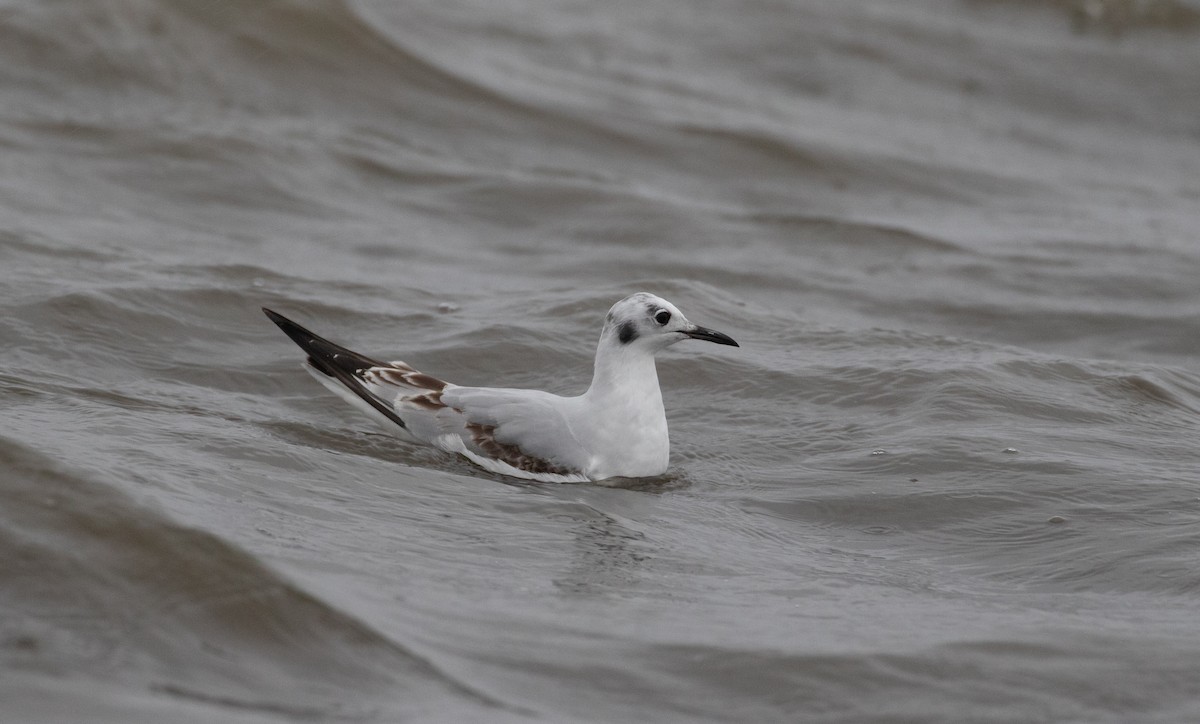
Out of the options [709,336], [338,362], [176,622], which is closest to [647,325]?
[709,336]

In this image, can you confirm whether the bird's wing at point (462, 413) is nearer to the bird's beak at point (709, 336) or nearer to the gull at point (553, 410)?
the gull at point (553, 410)

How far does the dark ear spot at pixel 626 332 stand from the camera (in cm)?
757

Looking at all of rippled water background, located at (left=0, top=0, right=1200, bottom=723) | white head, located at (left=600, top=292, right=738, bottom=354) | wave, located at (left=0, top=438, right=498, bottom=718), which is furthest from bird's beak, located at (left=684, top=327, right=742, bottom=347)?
wave, located at (left=0, top=438, right=498, bottom=718)

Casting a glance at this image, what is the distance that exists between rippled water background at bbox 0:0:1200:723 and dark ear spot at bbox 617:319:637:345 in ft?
2.20

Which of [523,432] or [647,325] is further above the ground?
[647,325]

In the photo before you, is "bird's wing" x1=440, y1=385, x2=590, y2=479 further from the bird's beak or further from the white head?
the bird's beak

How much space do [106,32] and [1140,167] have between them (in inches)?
380

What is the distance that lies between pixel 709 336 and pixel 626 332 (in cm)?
41

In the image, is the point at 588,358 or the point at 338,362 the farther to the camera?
the point at 588,358

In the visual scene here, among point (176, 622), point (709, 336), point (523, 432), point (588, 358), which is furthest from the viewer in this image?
point (588, 358)

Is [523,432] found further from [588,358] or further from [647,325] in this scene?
[588,358]

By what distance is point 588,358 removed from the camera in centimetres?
905

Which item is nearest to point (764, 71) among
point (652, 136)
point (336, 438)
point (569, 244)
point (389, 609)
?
point (652, 136)

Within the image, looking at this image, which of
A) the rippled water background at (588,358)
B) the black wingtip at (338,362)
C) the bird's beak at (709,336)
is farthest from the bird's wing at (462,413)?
the bird's beak at (709,336)
